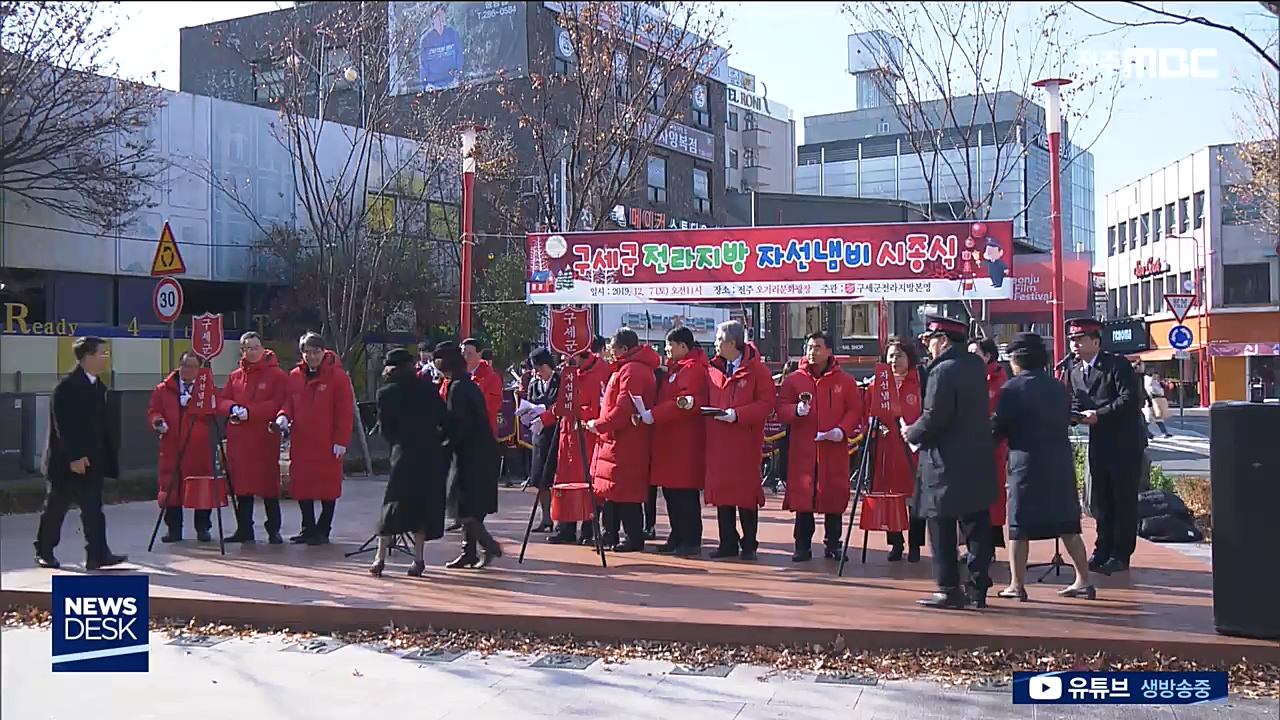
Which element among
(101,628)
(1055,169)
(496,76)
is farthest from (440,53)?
(101,628)

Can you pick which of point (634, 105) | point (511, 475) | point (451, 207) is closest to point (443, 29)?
point (451, 207)

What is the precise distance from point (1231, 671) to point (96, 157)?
2233cm

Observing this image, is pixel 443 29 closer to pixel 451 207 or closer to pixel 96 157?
pixel 451 207

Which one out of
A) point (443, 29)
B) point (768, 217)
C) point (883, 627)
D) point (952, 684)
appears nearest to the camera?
Result: point (952, 684)

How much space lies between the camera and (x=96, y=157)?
76.2ft

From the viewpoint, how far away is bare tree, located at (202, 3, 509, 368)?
22531 mm

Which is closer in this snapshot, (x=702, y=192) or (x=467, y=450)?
(x=467, y=450)

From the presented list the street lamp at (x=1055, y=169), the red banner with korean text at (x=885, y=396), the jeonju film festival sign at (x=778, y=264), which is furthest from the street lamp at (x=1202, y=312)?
the red banner with korean text at (x=885, y=396)

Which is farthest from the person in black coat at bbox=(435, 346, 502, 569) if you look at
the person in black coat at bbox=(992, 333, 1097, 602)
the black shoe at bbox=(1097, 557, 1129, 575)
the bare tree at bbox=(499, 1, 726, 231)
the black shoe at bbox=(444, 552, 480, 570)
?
the bare tree at bbox=(499, 1, 726, 231)

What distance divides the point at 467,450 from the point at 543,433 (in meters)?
2.06

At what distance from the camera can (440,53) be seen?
3753 centimetres

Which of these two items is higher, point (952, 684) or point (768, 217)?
point (768, 217)

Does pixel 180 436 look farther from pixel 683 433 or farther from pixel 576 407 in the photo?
pixel 683 433

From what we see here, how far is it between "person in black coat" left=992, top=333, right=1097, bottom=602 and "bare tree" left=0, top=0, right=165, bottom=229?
54.5ft
